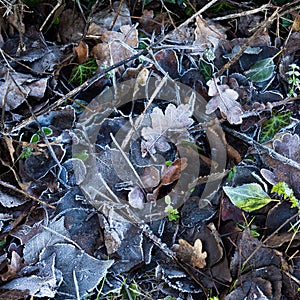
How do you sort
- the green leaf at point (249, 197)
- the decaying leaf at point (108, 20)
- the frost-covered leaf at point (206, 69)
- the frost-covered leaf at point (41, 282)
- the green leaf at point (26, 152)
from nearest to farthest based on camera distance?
the frost-covered leaf at point (41, 282) → the green leaf at point (249, 197) → the green leaf at point (26, 152) → the frost-covered leaf at point (206, 69) → the decaying leaf at point (108, 20)

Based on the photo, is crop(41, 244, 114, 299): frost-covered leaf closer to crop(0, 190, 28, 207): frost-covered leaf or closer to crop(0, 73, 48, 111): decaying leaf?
crop(0, 190, 28, 207): frost-covered leaf

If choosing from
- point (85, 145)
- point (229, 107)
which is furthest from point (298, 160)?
point (85, 145)

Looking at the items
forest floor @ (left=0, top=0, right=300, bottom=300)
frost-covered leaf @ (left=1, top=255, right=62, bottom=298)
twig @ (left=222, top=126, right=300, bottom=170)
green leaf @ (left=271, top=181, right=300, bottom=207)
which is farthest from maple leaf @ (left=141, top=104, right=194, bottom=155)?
frost-covered leaf @ (left=1, top=255, right=62, bottom=298)

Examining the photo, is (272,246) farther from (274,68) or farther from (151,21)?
(151,21)

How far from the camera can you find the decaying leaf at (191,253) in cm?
152

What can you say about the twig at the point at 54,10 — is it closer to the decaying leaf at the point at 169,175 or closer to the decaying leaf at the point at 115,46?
the decaying leaf at the point at 115,46

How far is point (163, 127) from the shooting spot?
1.69 metres

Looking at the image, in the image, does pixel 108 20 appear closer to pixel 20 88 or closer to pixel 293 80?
pixel 20 88

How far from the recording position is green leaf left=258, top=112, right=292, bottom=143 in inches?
67.3

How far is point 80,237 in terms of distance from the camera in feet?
5.27

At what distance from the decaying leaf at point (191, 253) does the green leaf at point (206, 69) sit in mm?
612

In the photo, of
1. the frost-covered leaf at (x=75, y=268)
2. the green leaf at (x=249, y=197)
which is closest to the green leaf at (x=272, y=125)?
the green leaf at (x=249, y=197)

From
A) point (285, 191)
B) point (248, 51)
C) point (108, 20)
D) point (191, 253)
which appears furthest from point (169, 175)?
point (108, 20)

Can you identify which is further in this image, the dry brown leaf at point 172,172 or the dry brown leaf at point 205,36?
the dry brown leaf at point 205,36
